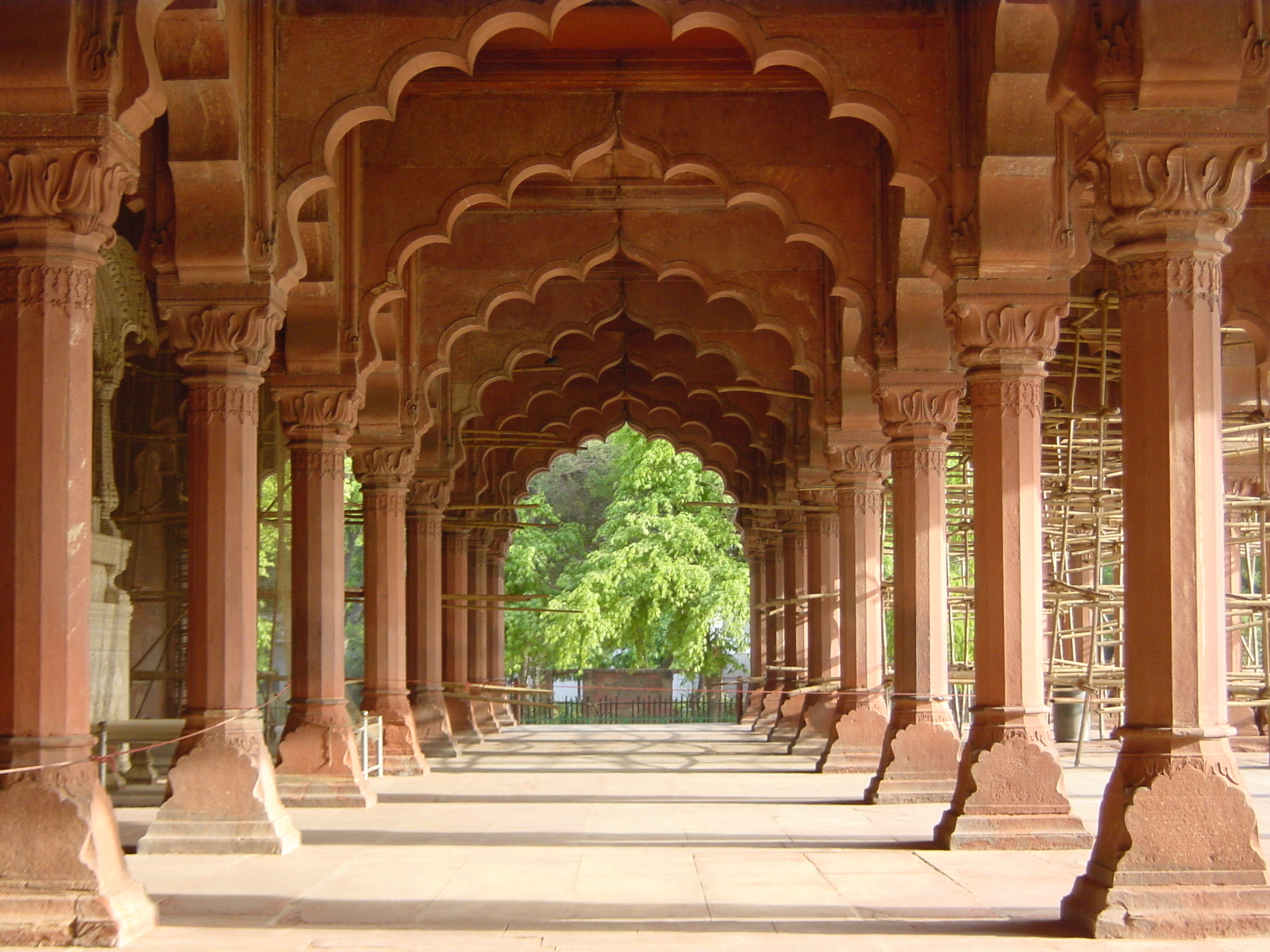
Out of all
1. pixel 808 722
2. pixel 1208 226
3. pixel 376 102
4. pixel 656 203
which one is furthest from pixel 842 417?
pixel 1208 226

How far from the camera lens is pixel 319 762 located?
43.4 ft

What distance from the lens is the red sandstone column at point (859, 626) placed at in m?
17.0

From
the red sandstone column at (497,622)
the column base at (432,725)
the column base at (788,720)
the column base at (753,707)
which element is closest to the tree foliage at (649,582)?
the column base at (753,707)

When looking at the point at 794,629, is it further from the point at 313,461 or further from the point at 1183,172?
the point at 1183,172

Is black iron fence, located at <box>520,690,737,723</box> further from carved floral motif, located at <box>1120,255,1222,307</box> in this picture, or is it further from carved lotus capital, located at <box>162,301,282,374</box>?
carved floral motif, located at <box>1120,255,1222,307</box>

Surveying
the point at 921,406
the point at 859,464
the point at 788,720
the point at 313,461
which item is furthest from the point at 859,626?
the point at 788,720

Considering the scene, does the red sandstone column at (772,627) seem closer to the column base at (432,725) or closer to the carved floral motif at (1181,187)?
the column base at (432,725)

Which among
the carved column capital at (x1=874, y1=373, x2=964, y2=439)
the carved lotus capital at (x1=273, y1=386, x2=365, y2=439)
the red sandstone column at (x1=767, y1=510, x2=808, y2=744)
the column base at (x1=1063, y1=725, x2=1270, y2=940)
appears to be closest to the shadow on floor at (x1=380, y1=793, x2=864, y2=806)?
the carved column capital at (x1=874, y1=373, x2=964, y2=439)

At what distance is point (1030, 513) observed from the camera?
34.3 feet

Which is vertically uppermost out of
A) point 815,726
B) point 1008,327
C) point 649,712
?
point 1008,327

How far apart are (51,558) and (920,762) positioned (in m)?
8.18

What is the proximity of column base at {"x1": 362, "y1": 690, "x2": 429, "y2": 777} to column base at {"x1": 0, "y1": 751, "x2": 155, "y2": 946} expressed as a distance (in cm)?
923

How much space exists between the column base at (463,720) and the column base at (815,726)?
16.5ft

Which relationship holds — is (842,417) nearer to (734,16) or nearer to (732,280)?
(732,280)
